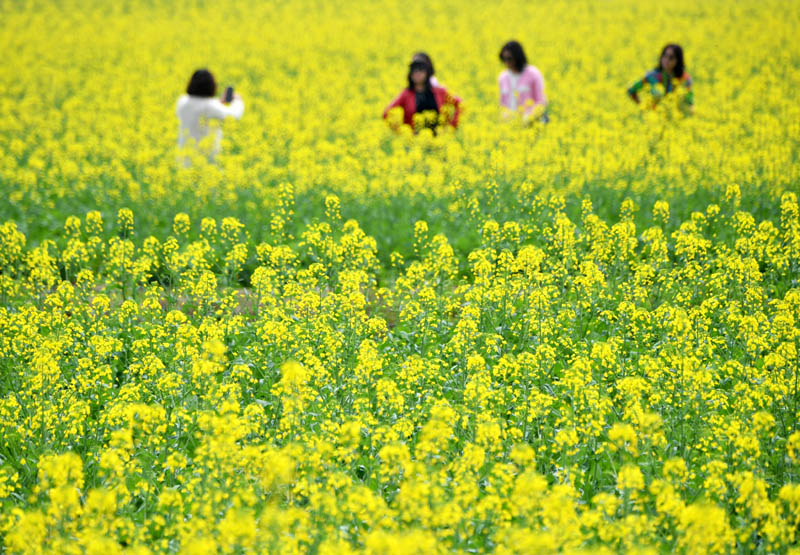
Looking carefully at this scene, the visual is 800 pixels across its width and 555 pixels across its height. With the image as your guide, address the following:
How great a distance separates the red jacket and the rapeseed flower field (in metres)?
0.33

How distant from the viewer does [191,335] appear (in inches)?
235

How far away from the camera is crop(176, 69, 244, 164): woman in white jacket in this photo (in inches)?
400

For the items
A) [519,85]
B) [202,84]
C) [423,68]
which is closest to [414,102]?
[423,68]

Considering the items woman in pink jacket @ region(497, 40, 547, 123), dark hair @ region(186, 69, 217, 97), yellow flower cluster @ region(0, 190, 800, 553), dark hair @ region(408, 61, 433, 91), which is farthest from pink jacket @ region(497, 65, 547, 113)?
dark hair @ region(186, 69, 217, 97)

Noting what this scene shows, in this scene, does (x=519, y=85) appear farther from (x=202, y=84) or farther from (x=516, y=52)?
(x=202, y=84)

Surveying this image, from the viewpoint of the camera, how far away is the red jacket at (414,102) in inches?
424

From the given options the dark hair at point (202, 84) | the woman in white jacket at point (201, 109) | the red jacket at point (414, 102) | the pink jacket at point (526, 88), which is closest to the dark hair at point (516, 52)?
the pink jacket at point (526, 88)

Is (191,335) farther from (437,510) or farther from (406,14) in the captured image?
(406,14)

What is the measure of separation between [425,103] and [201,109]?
2.81m

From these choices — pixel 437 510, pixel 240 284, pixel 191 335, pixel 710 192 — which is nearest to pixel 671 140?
pixel 710 192

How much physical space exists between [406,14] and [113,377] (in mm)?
24924

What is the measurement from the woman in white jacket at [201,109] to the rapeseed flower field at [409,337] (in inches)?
16.5

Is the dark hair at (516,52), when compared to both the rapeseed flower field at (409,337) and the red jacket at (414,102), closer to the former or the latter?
the red jacket at (414,102)

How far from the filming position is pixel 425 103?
35.5ft
